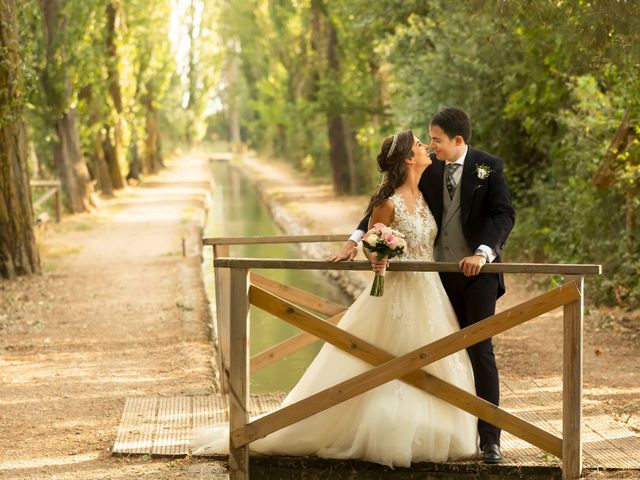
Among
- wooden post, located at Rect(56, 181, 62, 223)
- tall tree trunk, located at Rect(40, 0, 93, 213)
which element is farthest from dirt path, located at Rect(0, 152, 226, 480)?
tall tree trunk, located at Rect(40, 0, 93, 213)

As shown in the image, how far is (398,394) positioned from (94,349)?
5.39m

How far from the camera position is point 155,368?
9703 mm

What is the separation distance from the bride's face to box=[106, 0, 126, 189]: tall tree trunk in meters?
23.8

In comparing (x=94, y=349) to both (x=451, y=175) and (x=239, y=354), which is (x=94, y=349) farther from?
(x=451, y=175)

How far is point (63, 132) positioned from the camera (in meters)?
25.8

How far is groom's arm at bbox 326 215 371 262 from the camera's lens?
234 inches

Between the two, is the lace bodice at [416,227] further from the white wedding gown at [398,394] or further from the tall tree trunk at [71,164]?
the tall tree trunk at [71,164]

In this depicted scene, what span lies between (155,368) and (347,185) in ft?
73.9

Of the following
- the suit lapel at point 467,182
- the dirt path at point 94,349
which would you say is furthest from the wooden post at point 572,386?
the dirt path at point 94,349

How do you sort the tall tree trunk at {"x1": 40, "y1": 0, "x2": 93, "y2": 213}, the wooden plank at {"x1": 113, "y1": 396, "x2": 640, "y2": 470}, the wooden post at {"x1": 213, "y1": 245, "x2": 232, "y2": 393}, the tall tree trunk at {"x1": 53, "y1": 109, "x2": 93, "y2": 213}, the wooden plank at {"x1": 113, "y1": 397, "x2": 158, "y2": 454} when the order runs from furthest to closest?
the tall tree trunk at {"x1": 53, "y1": 109, "x2": 93, "y2": 213} < the tall tree trunk at {"x1": 40, "y1": 0, "x2": 93, "y2": 213} < the wooden post at {"x1": 213, "y1": 245, "x2": 232, "y2": 393} < the wooden plank at {"x1": 113, "y1": 397, "x2": 158, "y2": 454} < the wooden plank at {"x1": 113, "y1": 396, "x2": 640, "y2": 470}

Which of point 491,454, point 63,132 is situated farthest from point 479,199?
point 63,132

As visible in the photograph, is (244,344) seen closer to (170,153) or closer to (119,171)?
(119,171)

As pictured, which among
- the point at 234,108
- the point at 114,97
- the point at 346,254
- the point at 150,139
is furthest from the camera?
the point at 234,108

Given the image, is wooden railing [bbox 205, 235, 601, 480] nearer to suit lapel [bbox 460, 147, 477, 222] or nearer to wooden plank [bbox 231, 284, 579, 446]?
wooden plank [bbox 231, 284, 579, 446]
